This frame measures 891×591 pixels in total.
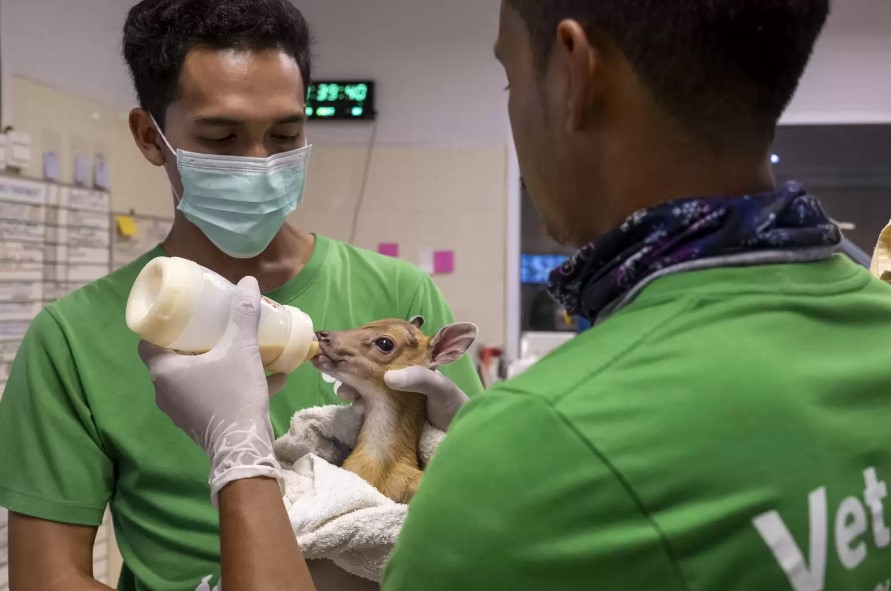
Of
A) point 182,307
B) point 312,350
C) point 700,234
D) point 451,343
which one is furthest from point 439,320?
point 700,234

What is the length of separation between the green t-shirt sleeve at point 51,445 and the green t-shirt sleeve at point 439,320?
58 centimetres

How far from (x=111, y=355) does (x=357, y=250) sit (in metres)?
0.48

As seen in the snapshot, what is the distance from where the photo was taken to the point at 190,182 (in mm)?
1489

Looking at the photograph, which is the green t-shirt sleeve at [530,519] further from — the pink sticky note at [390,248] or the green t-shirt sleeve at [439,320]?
the pink sticky note at [390,248]

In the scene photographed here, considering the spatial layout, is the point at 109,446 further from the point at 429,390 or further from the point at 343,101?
the point at 343,101

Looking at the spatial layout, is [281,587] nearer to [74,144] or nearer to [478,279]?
[74,144]

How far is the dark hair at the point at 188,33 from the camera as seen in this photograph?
55.8 inches

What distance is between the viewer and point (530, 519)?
59 cm

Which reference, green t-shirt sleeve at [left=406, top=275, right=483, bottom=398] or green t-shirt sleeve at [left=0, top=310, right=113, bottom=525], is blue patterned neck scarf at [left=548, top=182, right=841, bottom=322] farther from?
green t-shirt sleeve at [left=0, top=310, right=113, bottom=525]

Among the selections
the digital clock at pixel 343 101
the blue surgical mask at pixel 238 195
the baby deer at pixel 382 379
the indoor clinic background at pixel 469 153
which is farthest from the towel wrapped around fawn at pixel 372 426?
the digital clock at pixel 343 101

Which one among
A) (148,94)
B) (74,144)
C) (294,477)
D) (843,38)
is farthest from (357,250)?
(843,38)

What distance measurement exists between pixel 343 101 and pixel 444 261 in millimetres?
901

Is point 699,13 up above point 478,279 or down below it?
above

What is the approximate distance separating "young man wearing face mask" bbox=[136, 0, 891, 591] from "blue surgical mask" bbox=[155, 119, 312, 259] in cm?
83
